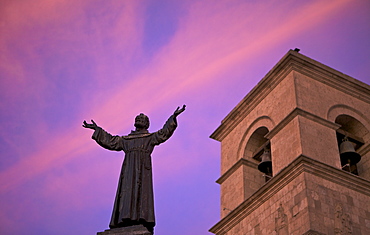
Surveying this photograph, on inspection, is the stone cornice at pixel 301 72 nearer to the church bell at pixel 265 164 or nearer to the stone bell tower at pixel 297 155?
the stone bell tower at pixel 297 155

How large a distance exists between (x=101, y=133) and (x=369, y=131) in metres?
13.7

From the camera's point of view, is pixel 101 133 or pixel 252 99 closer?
pixel 101 133

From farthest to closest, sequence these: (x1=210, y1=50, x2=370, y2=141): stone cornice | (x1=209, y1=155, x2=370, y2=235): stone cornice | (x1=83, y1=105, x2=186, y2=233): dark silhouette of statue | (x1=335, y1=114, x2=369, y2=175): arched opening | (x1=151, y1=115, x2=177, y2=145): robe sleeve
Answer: (x1=210, y1=50, x2=370, y2=141): stone cornice < (x1=335, y1=114, x2=369, y2=175): arched opening < (x1=209, y1=155, x2=370, y2=235): stone cornice < (x1=151, y1=115, x2=177, y2=145): robe sleeve < (x1=83, y1=105, x2=186, y2=233): dark silhouette of statue

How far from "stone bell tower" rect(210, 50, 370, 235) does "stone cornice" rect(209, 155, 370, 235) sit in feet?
0.10

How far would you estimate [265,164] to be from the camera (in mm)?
21250

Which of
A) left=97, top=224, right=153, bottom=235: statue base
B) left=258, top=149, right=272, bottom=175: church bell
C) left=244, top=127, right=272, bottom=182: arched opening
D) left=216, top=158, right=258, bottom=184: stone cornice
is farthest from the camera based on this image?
left=216, top=158, right=258, bottom=184: stone cornice

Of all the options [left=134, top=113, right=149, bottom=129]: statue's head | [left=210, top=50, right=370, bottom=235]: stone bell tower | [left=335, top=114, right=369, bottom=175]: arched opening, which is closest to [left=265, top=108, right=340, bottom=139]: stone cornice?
[left=210, top=50, right=370, bottom=235]: stone bell tower

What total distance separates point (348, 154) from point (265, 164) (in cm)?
282

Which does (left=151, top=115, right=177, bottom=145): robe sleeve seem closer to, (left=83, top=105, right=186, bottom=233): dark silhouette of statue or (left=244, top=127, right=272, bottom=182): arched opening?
(left=83, top=105, right=186, bottom=233): dark silhouette of statue

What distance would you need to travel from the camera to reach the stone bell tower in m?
18.4

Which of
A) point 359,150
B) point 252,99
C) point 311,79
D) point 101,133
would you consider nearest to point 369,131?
point 359,150

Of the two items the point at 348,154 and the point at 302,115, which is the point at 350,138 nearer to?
the point at 348,154

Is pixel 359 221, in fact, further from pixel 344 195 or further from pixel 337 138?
pixel 337 138

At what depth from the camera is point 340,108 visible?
22000mm
